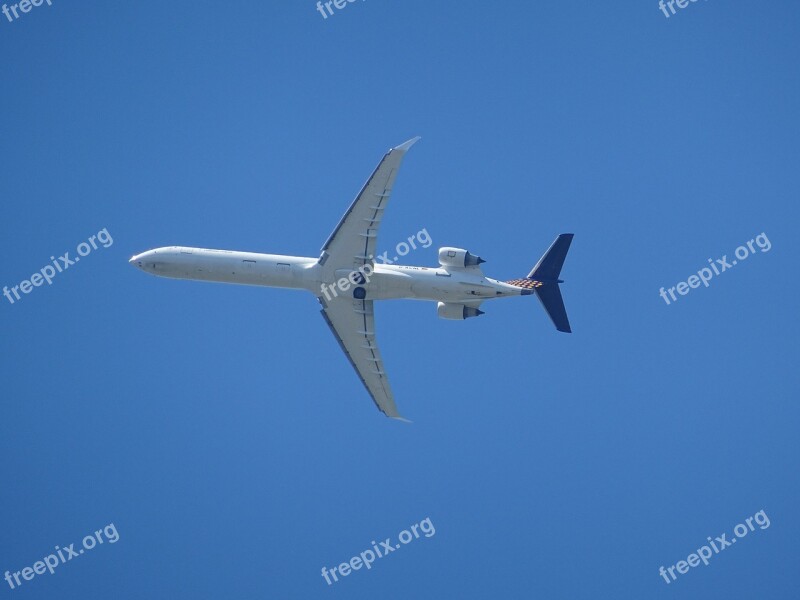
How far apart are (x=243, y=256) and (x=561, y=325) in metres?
20.1

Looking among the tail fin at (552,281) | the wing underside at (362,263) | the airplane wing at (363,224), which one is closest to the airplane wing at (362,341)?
the wing underside at (362,263)

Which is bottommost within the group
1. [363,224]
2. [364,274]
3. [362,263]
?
[364,274]

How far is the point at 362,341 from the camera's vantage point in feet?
187

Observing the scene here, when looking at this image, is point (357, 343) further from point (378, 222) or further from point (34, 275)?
point (34, 275)

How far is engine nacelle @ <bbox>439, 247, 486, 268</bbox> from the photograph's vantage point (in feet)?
176

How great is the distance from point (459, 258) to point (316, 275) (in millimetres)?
8785

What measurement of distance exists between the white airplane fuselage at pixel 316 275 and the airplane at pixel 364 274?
0.20 ft

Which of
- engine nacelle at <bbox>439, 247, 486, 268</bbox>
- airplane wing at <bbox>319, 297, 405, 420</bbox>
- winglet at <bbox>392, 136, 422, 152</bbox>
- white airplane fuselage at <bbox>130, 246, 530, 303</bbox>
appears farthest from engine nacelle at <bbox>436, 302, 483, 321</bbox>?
winglet at <bbox>392, 136, 422, 152</bbox>

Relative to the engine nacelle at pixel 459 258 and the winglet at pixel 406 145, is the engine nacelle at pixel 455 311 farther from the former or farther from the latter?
the winglet at pixel 406 145

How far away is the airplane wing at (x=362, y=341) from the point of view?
184ft

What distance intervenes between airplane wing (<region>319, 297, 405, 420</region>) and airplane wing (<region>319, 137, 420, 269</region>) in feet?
9.31

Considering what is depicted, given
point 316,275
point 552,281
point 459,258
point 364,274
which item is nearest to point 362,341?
point 364,274

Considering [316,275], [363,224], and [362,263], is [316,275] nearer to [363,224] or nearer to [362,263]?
[362,263]

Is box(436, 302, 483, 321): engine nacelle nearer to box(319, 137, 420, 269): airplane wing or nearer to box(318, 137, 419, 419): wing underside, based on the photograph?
box(318, 137, 419, 419): wing underside
